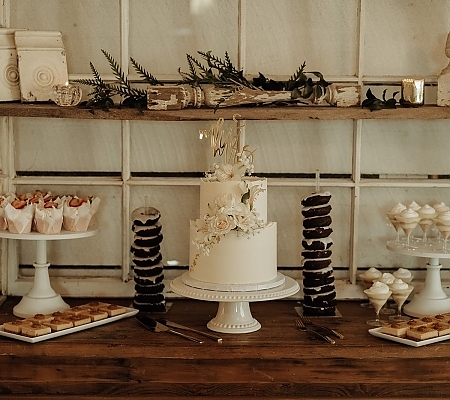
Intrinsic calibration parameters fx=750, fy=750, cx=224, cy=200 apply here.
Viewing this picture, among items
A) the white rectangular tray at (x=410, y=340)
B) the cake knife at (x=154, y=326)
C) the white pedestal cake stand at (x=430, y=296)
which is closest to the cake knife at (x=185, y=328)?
the cake knife at (x=154, y=326)

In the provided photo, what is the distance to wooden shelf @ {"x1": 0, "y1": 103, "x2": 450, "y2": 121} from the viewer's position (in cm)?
237

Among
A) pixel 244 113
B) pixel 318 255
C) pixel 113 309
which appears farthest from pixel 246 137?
pixel 113 309

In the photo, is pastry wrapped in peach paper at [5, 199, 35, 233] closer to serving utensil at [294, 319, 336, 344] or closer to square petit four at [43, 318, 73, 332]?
square petit four at [43, 318, 73, 332]

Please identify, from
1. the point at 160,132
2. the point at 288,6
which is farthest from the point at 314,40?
the point at 160,132

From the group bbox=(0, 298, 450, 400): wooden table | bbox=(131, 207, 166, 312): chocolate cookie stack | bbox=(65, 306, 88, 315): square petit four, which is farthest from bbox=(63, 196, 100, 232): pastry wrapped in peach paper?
bbox=(0, 298, 450, 400): wooden table

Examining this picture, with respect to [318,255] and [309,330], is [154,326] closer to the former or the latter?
[309,330]

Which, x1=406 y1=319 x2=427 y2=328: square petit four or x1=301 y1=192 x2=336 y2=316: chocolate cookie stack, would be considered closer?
x1=406 y1=319 x2=427 y2=328: square petit four

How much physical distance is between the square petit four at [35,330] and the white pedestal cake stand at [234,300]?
39 cm

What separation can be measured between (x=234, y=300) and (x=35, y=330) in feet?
1.93

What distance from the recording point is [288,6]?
2.63 metres

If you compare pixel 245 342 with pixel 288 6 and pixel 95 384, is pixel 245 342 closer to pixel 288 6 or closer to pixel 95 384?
pixel 95 384

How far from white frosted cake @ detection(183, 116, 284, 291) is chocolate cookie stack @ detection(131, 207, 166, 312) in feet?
0.75

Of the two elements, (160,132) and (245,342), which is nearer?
(245,342)

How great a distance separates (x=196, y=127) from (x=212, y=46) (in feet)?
0.95
